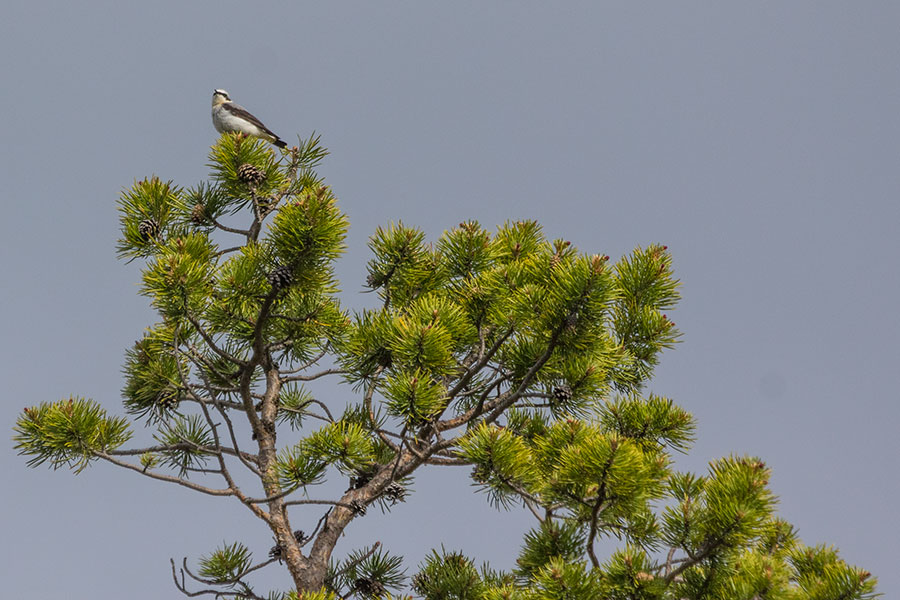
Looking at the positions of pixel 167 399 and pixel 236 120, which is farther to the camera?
pixel 236 120

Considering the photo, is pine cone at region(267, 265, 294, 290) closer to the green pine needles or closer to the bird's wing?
the green pine needles

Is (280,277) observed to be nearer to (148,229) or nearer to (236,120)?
(148,229)

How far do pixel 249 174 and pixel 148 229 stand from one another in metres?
0.72

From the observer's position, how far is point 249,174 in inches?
197

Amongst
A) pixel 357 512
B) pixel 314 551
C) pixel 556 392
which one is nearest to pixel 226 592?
pixel 314 551

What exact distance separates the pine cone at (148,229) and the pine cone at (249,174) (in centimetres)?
62

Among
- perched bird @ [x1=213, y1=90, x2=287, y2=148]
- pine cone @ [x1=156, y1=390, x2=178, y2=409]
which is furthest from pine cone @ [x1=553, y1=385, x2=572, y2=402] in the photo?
perched bird @ [x1=213, y1=90, x2=287, y2=148]

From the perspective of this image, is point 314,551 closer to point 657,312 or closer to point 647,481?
point 647,481

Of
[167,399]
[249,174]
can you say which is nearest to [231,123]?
[249,174]

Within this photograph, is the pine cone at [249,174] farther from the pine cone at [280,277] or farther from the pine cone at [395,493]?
the pine cone at [395,493]

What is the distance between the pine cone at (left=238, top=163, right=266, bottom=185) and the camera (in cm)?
500

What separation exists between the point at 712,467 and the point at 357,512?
6.56 ft

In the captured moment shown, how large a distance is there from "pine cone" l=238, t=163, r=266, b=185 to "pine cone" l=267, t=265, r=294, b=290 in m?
0.77

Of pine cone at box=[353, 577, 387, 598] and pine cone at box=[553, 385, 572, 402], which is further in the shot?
pine cone at box=[353, 577, 387, 598]
